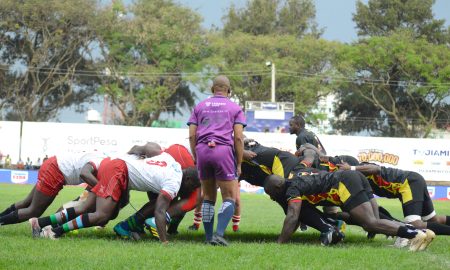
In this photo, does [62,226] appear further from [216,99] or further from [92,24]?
[92,24]

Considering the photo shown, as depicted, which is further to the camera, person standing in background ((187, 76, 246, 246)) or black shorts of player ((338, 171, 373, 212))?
black shorts of player ((338, 171, 373, 212))

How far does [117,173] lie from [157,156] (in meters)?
0.62

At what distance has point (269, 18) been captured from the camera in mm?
73688

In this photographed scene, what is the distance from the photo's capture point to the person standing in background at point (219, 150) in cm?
941

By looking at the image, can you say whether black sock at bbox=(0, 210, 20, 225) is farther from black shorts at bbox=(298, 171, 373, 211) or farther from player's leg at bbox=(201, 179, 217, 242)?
black shorts at bbox=(298, 171, 373, 211)

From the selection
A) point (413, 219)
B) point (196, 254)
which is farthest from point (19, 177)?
point (196, 254)

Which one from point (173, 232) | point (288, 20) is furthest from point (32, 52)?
point (173, 232)

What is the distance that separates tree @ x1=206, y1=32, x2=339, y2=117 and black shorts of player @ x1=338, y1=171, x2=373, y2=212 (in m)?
49.3

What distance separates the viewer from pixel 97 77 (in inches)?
2475

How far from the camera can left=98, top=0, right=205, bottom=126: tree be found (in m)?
59.8

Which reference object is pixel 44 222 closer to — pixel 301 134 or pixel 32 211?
pixel 32 211

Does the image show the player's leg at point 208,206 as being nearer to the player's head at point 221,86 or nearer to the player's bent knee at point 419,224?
the player's head at point 221,86

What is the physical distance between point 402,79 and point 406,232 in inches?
2077

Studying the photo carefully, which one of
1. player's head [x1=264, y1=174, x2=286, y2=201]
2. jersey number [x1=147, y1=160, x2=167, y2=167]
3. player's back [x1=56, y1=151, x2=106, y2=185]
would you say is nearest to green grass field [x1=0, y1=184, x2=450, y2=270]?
player's head [x1=264, y1=174, x2=286, y2=201]
